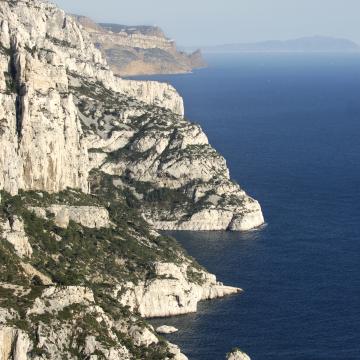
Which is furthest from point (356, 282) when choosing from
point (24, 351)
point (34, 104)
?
point (24, 351)

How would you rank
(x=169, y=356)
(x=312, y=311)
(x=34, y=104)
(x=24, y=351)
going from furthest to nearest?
(x=34, y=104)
(x=312, y=311)
(x=169, y=356)
(x=24, y=351)

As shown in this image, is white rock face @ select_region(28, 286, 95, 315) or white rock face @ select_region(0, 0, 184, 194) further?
white rock face @ select_region(0, 0, 184, 194)

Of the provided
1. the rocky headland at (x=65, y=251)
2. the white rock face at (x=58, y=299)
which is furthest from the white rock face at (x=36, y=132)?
the white rock face at (x=58, y=299)

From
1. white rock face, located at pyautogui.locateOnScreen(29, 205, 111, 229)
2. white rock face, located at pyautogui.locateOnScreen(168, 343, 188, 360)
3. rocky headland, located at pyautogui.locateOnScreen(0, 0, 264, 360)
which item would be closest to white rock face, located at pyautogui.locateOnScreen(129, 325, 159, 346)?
rocky headland, located at pyautogui.locateOnScreen(0, 0, 264, 360)

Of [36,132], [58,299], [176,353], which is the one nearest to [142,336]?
[176,353]

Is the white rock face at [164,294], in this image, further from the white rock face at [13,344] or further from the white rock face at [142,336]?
the white rock face at [13,344]

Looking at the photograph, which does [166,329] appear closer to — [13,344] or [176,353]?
[176,353]

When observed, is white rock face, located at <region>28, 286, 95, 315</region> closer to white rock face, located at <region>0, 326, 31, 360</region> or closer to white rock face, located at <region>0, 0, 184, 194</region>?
white rock face, located at <region>0, 326, 31, 360</region>

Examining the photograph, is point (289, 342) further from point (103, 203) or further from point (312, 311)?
point (103, 203)
